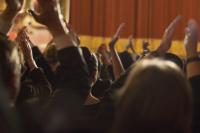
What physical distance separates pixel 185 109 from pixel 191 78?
0.63 meters

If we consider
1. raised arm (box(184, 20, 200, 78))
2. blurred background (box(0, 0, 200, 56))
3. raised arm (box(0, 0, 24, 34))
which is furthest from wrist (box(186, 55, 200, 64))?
blurred background (box(0, 0, 200, 56))

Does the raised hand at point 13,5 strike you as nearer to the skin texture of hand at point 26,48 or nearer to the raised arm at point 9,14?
the raised arm at point 9,14

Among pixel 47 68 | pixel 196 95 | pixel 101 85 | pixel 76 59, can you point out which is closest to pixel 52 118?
pixel 76 59

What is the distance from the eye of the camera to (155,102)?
3.26 ft

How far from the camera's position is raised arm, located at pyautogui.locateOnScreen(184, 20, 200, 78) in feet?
5.44

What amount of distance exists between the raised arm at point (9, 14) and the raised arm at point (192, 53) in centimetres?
62

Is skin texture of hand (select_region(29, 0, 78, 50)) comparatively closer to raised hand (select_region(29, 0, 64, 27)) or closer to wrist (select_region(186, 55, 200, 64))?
raised hand (select_region(29, 0, 64, 27))

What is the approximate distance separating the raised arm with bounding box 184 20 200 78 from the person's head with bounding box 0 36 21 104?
675 mm

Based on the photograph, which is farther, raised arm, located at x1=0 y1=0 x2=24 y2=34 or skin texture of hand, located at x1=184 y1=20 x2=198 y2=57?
skin texture of hand, located at x1=184 y1=20 x2=198 y2=57

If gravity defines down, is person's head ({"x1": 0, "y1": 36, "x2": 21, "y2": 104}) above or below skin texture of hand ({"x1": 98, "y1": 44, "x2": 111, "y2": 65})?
above

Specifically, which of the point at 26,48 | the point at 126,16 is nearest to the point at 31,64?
the point at 26,48

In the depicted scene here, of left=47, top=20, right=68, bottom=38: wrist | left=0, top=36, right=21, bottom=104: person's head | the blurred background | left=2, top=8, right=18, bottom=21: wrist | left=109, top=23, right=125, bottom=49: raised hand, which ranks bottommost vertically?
the blurred background

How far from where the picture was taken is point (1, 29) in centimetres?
138

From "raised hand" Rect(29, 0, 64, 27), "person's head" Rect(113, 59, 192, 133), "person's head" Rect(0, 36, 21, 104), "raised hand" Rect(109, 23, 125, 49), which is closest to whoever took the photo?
"person's head" Rect(113, 59, 192, 133)
